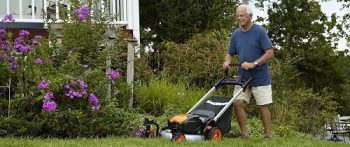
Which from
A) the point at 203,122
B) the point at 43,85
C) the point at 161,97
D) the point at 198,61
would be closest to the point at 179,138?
the point at 203,122

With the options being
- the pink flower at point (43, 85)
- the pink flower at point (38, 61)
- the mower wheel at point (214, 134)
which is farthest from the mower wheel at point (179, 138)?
the pink flower at point (38, 61)

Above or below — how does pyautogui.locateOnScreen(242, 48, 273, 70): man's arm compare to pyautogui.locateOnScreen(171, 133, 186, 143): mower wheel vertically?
above

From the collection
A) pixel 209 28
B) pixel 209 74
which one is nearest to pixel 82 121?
pixel 209 74

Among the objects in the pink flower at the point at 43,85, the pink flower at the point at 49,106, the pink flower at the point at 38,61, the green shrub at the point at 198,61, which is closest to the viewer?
the pink flower at the point at 49,106

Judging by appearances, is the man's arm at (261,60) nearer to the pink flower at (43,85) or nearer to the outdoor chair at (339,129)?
the pink flower at (43,85)

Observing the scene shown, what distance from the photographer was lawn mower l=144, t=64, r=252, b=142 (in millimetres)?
7102

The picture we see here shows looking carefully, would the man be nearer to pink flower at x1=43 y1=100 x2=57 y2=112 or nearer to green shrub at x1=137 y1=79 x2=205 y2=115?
pink flower at x1=43 y1=100 x2=57 y2=112

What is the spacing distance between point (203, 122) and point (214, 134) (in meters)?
0.20

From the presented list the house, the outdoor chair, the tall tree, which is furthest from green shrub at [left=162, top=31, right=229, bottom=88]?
the tall tree

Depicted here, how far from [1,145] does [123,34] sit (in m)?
6.39

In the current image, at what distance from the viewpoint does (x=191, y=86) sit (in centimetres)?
1258

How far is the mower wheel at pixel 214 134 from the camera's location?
287 inches

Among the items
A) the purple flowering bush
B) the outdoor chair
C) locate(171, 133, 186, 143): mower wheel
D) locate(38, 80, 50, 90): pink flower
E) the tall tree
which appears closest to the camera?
locate(171, 133, 186, 143): mower wheel

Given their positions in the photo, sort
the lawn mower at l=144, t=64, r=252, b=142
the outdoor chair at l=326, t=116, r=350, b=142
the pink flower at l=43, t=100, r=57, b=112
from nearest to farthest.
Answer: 1. the lawn mower at l=144, t=64, r=252, b=142
2. the pink flower at l=43, t=100, r=57, b=112
3. the outdoor chair at l=326, t=116, r=350, b=142
